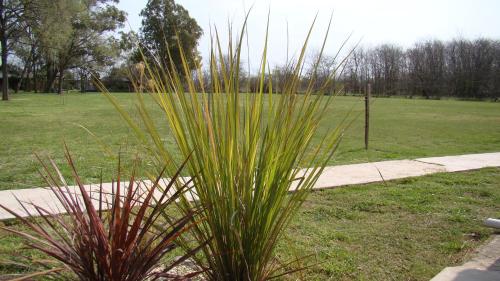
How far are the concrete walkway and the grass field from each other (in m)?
0.35

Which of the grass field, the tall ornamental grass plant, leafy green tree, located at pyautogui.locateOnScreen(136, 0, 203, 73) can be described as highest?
leafy green tree, located at pyautogui.locateOnScreen(136, 0, 203, 73)

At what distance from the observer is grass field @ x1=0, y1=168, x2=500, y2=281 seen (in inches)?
113

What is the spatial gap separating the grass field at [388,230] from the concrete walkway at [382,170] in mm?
347

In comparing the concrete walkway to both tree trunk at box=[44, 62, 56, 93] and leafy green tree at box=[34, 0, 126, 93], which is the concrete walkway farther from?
tree trunk at box=[44, 62, 56, 93]

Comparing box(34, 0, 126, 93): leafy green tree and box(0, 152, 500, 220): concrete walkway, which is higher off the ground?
box(34, 0, 126, 93): leafy green tree

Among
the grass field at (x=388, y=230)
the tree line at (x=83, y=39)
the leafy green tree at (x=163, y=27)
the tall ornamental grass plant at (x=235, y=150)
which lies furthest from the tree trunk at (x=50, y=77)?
the tall ornamental grass plant at (x=235, y=150)

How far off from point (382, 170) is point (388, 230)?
2.87 m

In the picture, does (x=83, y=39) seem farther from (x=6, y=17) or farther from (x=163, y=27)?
(x=163, y=27)

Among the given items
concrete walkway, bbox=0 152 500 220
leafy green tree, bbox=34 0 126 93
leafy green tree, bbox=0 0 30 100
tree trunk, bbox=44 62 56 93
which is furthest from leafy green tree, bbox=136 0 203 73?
tree trunk, bbox=44 62 56 93

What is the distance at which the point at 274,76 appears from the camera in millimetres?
2195

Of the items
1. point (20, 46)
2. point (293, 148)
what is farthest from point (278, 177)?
point (20, 46)

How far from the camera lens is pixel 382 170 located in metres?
6.41

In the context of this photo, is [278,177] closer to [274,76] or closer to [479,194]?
[274,76]

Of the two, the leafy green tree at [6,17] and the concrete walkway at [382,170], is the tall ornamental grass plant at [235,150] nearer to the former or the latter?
the concrete walkway at [382,170]
